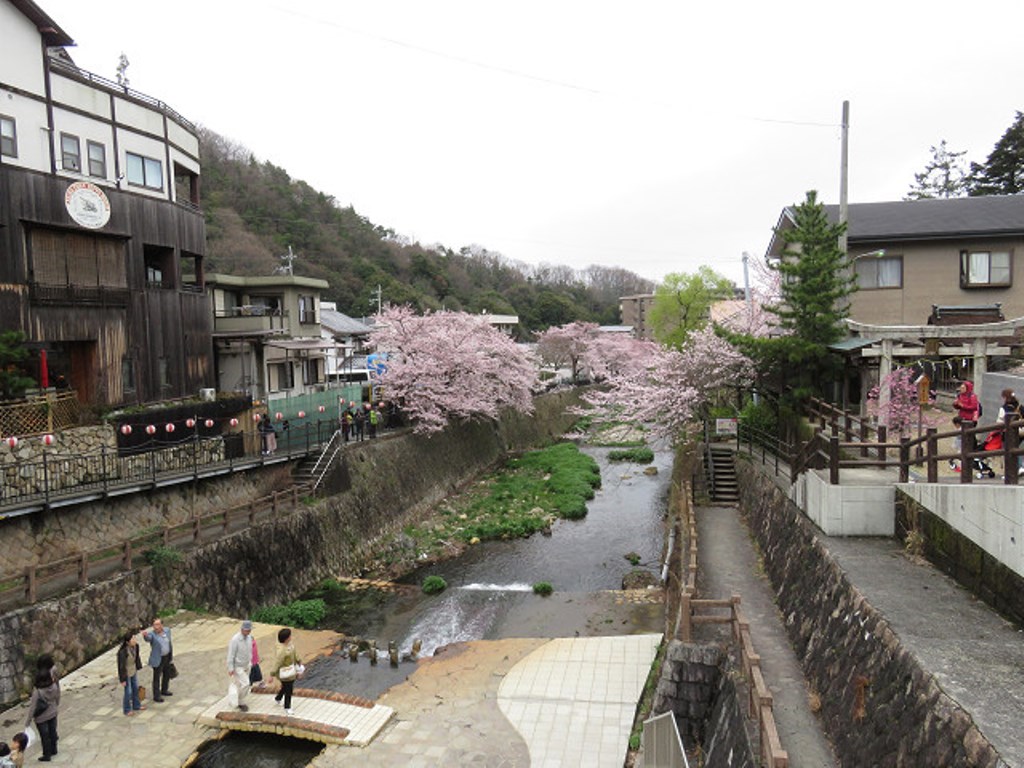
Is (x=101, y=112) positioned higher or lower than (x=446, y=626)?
higher

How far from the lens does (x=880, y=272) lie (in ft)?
73.5

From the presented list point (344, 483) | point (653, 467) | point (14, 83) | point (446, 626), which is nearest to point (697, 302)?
point (653, 467)

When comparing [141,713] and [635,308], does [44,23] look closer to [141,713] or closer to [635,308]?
[141,713]

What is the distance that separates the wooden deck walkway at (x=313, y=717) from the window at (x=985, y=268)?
22258 millimetres

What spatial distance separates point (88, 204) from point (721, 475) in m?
22.1

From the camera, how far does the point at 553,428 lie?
5009cm

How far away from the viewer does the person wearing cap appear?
11.4 meters

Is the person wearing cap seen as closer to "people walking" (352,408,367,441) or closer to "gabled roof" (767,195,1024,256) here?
"people walking" (352,408,367,441)

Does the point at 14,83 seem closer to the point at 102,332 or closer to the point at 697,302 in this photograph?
the point at 102,332

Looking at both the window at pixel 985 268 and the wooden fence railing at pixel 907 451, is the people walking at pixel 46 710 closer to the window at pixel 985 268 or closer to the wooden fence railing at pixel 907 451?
the wooden fence railing at pixel 907 451

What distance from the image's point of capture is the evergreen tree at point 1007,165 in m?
43.0

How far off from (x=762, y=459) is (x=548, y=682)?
38.0 feet

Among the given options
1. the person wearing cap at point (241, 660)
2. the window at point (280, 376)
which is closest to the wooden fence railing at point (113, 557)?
the person wearing cap at point (241, 660)

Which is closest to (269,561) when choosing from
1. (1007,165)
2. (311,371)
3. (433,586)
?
(433,586)
